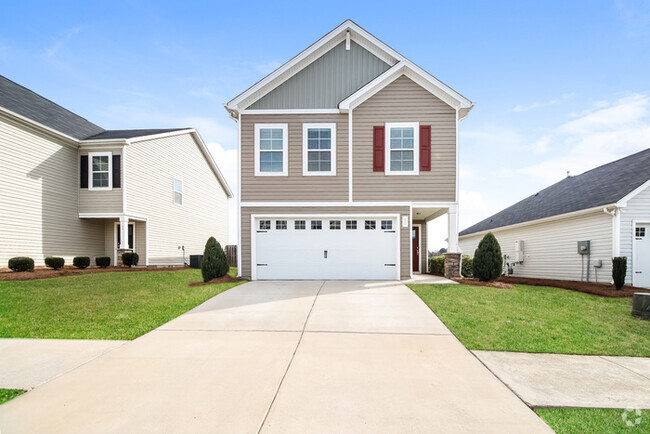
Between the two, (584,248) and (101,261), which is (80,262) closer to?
(101,261)

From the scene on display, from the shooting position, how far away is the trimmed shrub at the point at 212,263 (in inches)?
450

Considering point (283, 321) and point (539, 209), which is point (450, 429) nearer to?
point (283, 321)

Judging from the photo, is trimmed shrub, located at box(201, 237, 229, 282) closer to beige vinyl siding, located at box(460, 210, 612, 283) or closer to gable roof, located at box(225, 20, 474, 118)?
gable roof, located at box(225, 20, 474, 118)

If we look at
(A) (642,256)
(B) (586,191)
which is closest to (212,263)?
(A) (642,256)

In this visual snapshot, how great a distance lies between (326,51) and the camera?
12.6 meters

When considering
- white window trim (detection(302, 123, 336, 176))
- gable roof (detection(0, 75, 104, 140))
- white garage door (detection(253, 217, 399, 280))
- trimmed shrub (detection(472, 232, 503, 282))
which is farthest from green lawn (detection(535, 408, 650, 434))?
gable roof (detection(0, 75, 104, 140))

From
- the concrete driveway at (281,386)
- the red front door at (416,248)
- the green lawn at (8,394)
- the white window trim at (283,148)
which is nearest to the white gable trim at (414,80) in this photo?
the white window trim at (283,148)

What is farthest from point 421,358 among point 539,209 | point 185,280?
point 539,209

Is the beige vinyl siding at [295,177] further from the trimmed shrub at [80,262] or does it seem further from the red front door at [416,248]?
the trimmed shrub at [80,262]

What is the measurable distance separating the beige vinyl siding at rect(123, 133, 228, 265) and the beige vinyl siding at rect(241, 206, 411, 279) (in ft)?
24.4

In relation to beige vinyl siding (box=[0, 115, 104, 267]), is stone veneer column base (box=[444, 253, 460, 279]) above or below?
below

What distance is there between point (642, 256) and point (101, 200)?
22.1 meters

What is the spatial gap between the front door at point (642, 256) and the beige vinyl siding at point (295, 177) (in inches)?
410

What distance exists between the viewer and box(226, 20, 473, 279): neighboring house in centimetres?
1204
